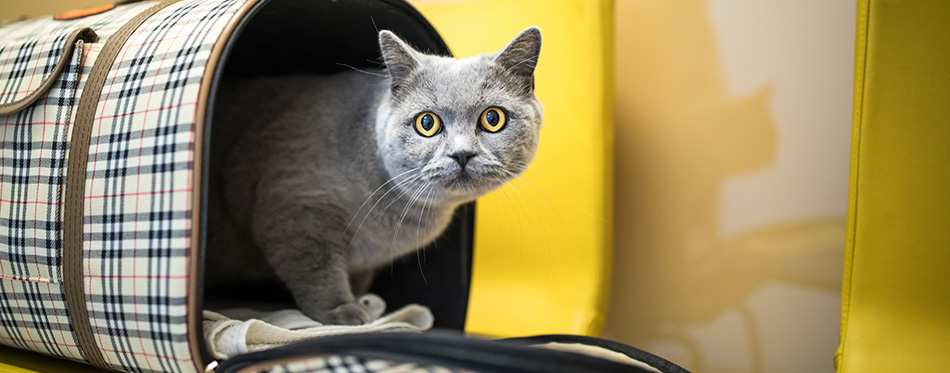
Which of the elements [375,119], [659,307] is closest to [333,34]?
[375,119]

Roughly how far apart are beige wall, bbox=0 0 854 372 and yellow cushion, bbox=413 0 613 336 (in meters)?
0.19

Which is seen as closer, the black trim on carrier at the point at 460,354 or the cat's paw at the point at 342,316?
the black trim on carrier at the point at 460,354

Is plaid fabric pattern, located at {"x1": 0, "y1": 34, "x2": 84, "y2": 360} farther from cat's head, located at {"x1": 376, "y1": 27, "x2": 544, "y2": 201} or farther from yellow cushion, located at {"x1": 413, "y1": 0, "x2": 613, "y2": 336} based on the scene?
yellow cushion, located at {"x1": 413, "y1": 0, "x2": 613, "y2": 336}

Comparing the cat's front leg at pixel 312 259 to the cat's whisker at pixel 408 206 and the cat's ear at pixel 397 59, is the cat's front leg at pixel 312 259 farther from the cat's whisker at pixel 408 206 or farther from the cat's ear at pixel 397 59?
the cat's ear at pixel 397 59

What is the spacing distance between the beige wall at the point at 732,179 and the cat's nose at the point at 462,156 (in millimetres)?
581

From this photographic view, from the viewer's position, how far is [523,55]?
85cm

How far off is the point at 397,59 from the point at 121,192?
44 centimetres

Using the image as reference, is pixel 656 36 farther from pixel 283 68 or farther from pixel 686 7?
pixel 283 68

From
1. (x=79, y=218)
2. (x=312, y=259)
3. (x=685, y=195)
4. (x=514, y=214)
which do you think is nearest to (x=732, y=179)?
(x=685, y=195)

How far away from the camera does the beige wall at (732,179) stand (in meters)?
1.11

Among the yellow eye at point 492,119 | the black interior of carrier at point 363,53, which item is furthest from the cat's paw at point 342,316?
the yellow eye at point 492,119

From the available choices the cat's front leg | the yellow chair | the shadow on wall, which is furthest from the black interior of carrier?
the yellow chair

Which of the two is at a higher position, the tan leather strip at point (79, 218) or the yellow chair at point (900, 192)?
the yellow chair at point (900, 192)

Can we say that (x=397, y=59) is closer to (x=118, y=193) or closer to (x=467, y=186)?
(x=467, y=186)
